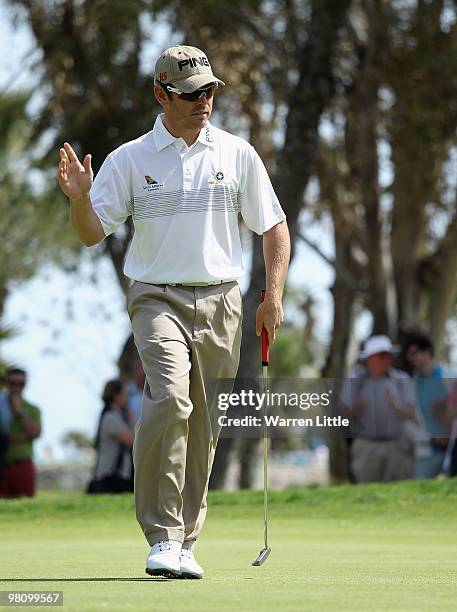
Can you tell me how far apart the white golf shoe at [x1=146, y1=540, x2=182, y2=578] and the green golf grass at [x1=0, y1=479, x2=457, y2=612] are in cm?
6

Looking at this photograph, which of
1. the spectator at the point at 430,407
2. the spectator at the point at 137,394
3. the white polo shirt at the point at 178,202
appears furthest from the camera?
the spectator at the point at 137,394

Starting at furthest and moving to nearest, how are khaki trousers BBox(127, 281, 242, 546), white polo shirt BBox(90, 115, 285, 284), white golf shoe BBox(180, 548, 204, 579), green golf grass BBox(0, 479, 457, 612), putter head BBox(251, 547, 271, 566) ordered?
1. putter head BBox(251, 547, 271, 566)
2. white polo shirt BBox(90, 115, 285, 284)
3. khaki trousers BBox(127, 281, 242, 546)
4. white golf shoe BBox(180, 548, 204, 579)
5. green golf grass BBox(0, 479, 457, 612)

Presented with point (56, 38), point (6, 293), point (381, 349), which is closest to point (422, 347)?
point (381, 349)

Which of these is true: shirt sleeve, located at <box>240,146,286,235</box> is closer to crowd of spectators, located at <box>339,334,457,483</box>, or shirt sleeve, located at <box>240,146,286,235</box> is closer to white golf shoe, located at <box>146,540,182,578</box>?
white golf shoe, located at <box>146,540,182,578</box>

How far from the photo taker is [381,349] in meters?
13.3

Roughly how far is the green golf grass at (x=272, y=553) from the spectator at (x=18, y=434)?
7.86 feet

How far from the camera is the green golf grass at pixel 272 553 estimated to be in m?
4.92

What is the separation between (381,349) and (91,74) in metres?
11.6

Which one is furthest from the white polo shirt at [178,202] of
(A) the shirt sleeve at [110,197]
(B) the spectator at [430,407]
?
(B) the spectator at [430,407]

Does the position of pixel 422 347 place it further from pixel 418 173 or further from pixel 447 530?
pixel 418 173

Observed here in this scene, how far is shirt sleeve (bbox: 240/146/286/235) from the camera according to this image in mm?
6406

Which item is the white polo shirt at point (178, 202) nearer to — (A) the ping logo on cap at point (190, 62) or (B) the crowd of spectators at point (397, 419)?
(A) the ping logo on cap at point (190, 62)

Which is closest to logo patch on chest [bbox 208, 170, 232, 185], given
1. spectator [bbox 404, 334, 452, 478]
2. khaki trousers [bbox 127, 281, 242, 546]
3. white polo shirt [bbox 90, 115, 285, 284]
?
white polo shirt [bbox 90, 115, 285, 284]

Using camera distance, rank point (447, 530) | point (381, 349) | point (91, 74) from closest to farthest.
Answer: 1. point (447, 530)
2. point (381, 349)
3. point (91, 74)
